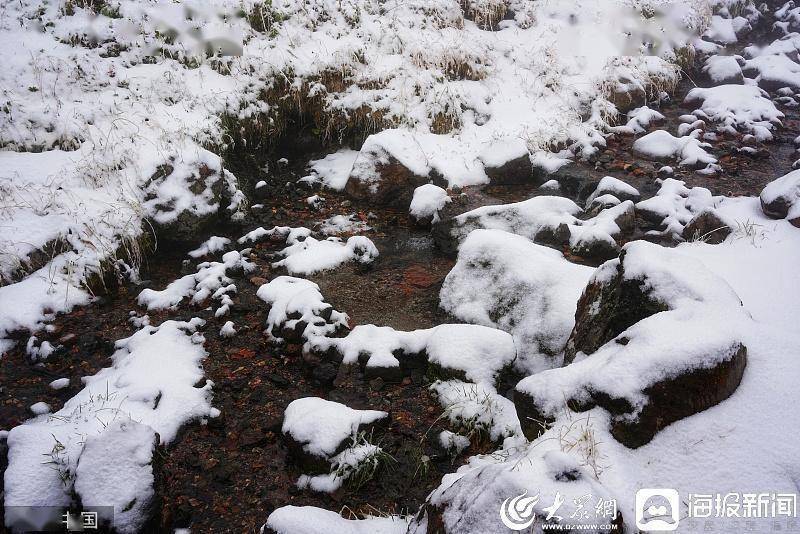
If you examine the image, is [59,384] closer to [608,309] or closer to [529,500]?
[529,500]

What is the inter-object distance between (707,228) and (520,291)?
3.00m

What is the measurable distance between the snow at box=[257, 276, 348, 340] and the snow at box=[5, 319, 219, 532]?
78 centimetres

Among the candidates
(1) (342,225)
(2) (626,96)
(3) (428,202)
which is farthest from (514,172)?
(2) (626,96)

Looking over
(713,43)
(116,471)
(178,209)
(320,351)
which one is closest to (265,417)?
(320,351)

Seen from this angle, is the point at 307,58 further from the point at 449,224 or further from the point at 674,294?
the point at 674,294

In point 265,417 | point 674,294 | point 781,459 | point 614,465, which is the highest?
point 674,294

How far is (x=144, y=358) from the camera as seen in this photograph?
455cm

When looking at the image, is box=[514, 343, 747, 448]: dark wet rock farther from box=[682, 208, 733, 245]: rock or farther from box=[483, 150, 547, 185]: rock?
box=[483, 150, 547, 185]: rock

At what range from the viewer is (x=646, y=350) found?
2787 mm

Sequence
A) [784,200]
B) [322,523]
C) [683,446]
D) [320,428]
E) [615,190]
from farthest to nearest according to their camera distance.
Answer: [615,190] → [784,200] → [320,428] → [322,523] → [683,446]

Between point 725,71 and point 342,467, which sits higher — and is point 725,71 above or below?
above

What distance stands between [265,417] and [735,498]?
3394mm

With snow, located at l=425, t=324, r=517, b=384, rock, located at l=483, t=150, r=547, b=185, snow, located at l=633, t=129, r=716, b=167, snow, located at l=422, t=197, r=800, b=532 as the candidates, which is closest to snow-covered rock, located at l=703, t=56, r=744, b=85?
snow, located at l=633, t=129, r=716, b=167

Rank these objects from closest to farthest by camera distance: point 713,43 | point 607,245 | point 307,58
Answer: point 607,245
point 307,58
point 713,43
